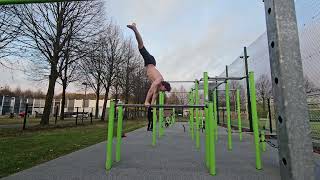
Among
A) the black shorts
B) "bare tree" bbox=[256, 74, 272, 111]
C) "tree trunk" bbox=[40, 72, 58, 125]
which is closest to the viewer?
the black shorts

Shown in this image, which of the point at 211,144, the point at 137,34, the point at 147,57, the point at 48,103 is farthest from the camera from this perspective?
the point at 48,103

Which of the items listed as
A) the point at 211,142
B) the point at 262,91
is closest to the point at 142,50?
the point at 211,142

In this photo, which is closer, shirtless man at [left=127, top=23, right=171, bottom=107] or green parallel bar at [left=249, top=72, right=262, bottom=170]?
green parallel bar at [left=249, top=72, right=262, bottom=170]

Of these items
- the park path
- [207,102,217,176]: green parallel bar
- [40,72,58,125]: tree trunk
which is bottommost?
the park path

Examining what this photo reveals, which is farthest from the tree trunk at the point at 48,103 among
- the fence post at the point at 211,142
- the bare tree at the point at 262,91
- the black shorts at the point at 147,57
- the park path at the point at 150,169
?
the fence post at the point at 211,142

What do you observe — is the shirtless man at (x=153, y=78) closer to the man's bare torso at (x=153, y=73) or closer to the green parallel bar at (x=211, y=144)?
the man's bare torso at (x=153, y=73)

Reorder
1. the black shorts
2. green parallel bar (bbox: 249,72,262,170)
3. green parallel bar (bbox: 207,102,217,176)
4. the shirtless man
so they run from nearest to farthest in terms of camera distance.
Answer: green parallel bar (bbox: 207,102,217,176)
green parallel bar (bbox: 249,72,262,170)
the black shorts
the shirtless man

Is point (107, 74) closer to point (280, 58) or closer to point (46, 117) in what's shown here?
point (46, 117)

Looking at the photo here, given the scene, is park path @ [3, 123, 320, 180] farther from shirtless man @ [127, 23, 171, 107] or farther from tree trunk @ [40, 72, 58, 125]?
tree trunk @ [40, 72, 58, 125]

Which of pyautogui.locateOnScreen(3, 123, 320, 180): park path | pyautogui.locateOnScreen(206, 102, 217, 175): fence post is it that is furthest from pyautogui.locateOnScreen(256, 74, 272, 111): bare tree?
pyautogui.locateOnScreen(206, 102, 217, 175): fence post

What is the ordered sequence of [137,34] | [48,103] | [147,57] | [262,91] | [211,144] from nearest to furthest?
[211,144]
[137,34]
[147,57]
[262,91]
[48,103]

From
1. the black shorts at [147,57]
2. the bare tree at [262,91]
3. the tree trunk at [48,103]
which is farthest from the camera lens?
the tree trunk at [48,103]

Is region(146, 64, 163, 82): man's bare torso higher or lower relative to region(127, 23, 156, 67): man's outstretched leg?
lower

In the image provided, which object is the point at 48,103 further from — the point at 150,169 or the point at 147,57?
the point at 150,169
